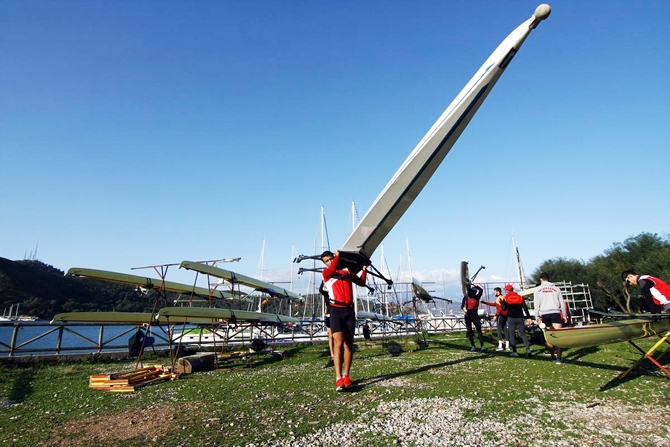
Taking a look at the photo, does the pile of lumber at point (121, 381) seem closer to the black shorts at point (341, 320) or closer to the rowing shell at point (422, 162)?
the black shorts at point (341, 320)

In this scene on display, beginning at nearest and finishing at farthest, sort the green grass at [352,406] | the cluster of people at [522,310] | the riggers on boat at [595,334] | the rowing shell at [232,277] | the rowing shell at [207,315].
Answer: the green grass at [352,406] < the riggers on boat at [595,334] < the cluster of people at [522,310] < the rowing shell at [207,315] < the rowing shell at [232,277]

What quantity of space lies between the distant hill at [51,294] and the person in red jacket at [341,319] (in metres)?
99.3

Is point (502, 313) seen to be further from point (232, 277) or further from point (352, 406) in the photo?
point (232, 277)

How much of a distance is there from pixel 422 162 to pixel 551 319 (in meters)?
5.96

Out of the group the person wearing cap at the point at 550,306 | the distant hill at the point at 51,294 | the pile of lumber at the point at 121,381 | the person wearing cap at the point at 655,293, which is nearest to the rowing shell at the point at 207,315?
the pile of lumber at the point at 121,381

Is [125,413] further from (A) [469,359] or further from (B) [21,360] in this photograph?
(B) [21,360]

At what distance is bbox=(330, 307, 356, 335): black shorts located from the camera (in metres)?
6.62

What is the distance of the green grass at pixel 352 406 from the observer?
4215mm

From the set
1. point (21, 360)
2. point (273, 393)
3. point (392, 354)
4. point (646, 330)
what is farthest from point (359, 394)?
point (21, 360)

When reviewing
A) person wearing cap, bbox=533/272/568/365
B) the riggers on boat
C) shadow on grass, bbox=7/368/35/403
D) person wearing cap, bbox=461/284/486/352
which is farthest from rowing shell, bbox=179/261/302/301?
person wearing cap, bbox=533/272/568/365

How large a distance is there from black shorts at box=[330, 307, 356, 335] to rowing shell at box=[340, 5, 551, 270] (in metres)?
1.11

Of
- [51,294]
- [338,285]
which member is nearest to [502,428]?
[338,285]

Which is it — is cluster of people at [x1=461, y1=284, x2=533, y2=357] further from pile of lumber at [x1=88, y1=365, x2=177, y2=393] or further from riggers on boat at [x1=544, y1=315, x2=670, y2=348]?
pile of lumber at [x1=88, y1=365, x2=177, y2=393]

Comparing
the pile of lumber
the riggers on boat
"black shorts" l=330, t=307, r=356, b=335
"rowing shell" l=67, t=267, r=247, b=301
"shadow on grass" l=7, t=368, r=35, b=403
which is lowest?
"shadow on grass" l=7, t=368, r=35, b=403
